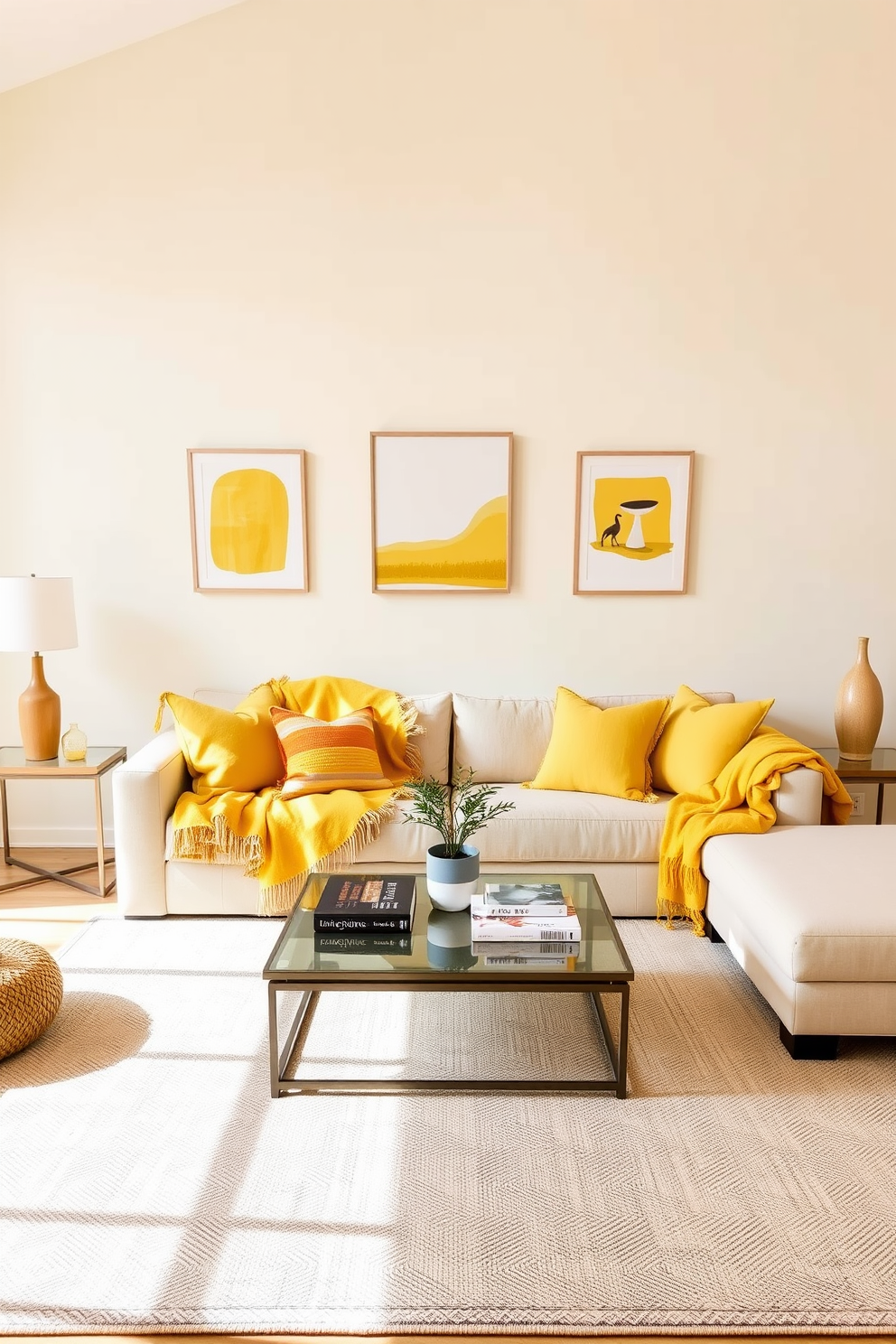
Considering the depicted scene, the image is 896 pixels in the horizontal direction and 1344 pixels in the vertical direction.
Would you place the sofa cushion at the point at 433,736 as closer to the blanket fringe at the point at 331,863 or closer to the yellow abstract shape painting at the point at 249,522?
the blanket fringe at the point at 331,863

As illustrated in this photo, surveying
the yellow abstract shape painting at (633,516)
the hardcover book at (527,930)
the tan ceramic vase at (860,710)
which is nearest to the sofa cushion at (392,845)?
the hardcover book at (527,930)

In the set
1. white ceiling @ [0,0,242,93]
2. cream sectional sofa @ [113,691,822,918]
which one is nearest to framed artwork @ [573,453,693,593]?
cream sectional sofa @ [113,691,822,918]

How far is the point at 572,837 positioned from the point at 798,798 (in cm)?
82

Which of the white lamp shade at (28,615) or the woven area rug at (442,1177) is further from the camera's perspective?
the white lamp shade at (28,615)

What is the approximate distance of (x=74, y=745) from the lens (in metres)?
3.92

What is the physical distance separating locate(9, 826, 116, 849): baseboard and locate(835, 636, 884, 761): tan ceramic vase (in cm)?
329

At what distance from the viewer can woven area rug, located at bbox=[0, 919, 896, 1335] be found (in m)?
1.78

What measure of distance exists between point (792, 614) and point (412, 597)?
169cm

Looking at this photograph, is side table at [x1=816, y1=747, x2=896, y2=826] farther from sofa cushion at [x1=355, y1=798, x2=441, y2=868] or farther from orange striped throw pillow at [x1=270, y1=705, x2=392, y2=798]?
orange striped throw pillow at [x1=270, y1=705, x2=392, y2=798]

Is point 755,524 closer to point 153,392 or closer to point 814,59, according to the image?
point 814,59

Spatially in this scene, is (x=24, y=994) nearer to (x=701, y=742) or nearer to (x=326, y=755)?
(x=326, y=755)

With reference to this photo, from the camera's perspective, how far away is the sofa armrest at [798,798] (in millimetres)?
3408

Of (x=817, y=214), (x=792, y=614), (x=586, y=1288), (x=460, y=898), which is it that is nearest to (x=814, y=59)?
(x=817, y=214)

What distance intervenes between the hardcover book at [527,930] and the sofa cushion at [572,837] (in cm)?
91
